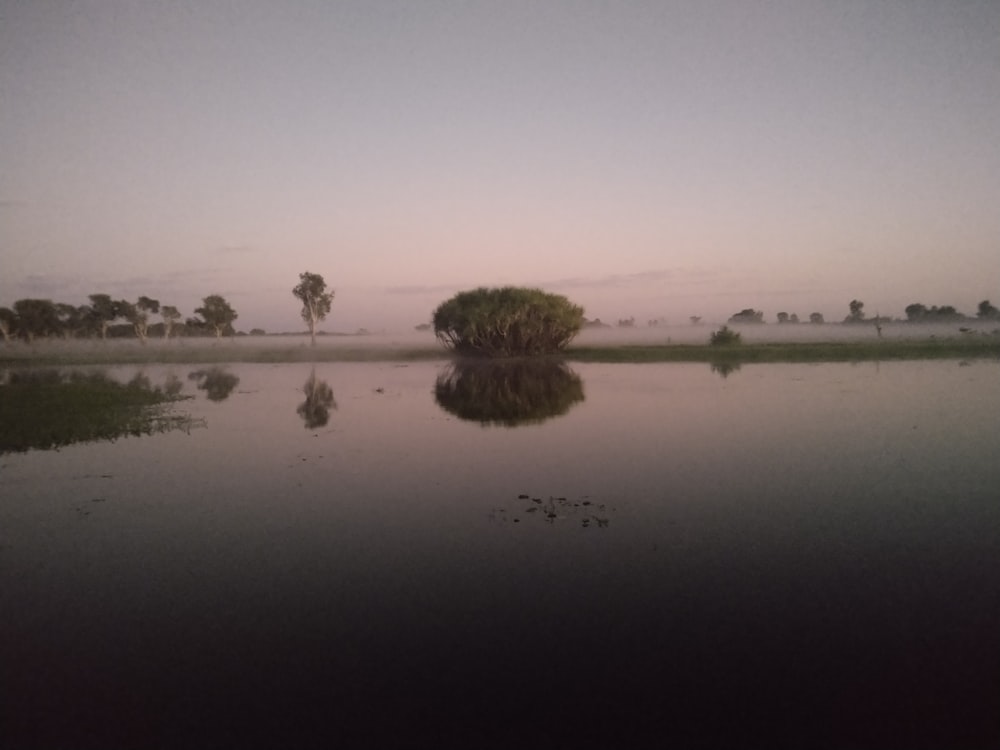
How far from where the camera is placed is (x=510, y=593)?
923cm

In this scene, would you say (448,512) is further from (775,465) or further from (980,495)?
(980,495)

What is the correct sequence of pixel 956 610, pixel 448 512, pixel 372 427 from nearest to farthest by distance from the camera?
pixel 956 610
pixel 448 512
pixel 372 427

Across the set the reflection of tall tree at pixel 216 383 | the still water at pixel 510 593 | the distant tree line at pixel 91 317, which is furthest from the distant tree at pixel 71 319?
the still water at pixel 510 593

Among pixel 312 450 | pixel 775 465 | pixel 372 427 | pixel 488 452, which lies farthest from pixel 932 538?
pixel 372 427

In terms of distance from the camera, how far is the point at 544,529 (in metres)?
12.1

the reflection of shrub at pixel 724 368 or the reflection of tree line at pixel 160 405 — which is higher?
the reflection of shrub at pixel 724 368

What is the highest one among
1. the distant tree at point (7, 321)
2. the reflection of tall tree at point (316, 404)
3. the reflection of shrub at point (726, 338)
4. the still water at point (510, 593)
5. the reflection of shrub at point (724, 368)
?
the distant tree at point (7, 321)

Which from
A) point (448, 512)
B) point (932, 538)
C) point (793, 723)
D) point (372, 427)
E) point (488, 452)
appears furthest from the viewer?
point (372, 427)

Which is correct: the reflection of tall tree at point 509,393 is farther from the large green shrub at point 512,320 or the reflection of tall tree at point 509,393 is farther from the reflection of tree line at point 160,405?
the large green shrub at point 512,320

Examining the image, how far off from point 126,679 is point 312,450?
13.7 meters

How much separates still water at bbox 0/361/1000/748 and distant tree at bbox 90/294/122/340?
107155 millimetres

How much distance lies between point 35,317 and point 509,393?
4042 inches

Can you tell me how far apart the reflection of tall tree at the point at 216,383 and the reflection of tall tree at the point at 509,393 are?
14776 millimetres

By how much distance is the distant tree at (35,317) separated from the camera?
97.1 meters
